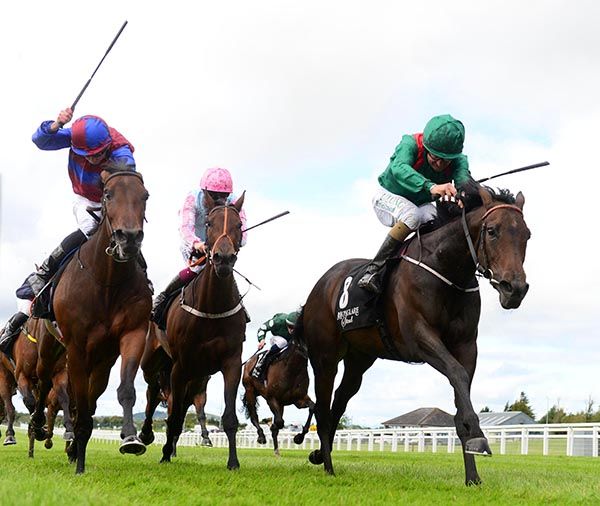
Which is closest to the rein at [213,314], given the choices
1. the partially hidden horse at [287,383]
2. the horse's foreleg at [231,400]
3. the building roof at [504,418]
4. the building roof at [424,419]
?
the horse's foreleg at [231,400]

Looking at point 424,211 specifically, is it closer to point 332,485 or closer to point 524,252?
point 524,252

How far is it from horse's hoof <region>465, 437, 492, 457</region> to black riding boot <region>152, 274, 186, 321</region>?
506cm

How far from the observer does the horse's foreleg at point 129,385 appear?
22.6ft

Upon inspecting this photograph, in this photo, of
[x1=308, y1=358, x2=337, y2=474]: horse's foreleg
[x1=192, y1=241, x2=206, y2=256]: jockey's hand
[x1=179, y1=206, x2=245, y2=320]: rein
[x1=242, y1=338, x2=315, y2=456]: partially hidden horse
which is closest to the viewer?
[x1=179, y1=206, x2=245, y2=320]: rein

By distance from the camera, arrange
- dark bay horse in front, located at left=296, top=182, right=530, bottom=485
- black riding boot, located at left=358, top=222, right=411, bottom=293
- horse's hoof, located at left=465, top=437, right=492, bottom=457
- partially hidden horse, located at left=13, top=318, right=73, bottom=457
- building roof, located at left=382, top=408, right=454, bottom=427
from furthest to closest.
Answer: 1. building roof, located at left=382, top=408, right=454, bottom=427
2. partially hidden horse, located at left=13, top=318, right=73, bottom=457
3. black riding boot, located at left=358, top=222, right=411, bottom=293
4. dark bay horse in front, located at left=296, top=182, right=530, bottom=485
5. horse's hoof, located at left=465, top=437, right=492, bottom=457

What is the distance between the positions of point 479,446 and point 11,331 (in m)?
9.91

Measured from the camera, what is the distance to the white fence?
64.0 ft

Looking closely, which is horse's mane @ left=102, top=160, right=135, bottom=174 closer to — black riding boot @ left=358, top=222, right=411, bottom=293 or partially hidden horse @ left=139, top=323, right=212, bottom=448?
black riding boot @ left=358, top=222, right=411, bottom=293

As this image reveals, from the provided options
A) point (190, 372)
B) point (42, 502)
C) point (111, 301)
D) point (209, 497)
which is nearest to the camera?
point (42, 502)

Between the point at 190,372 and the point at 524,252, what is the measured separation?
14.7 ft

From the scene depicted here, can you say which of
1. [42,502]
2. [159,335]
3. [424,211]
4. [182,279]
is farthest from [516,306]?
[159,335]

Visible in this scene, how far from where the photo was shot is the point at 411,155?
8.41 meters

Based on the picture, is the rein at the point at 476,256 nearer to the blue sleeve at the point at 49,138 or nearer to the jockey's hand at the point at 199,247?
the jockey's hand at the point at 199,247

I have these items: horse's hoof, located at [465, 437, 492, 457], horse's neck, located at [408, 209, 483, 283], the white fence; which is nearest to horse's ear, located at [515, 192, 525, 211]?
horse's neck, located at [408, 209, 483, 283]
